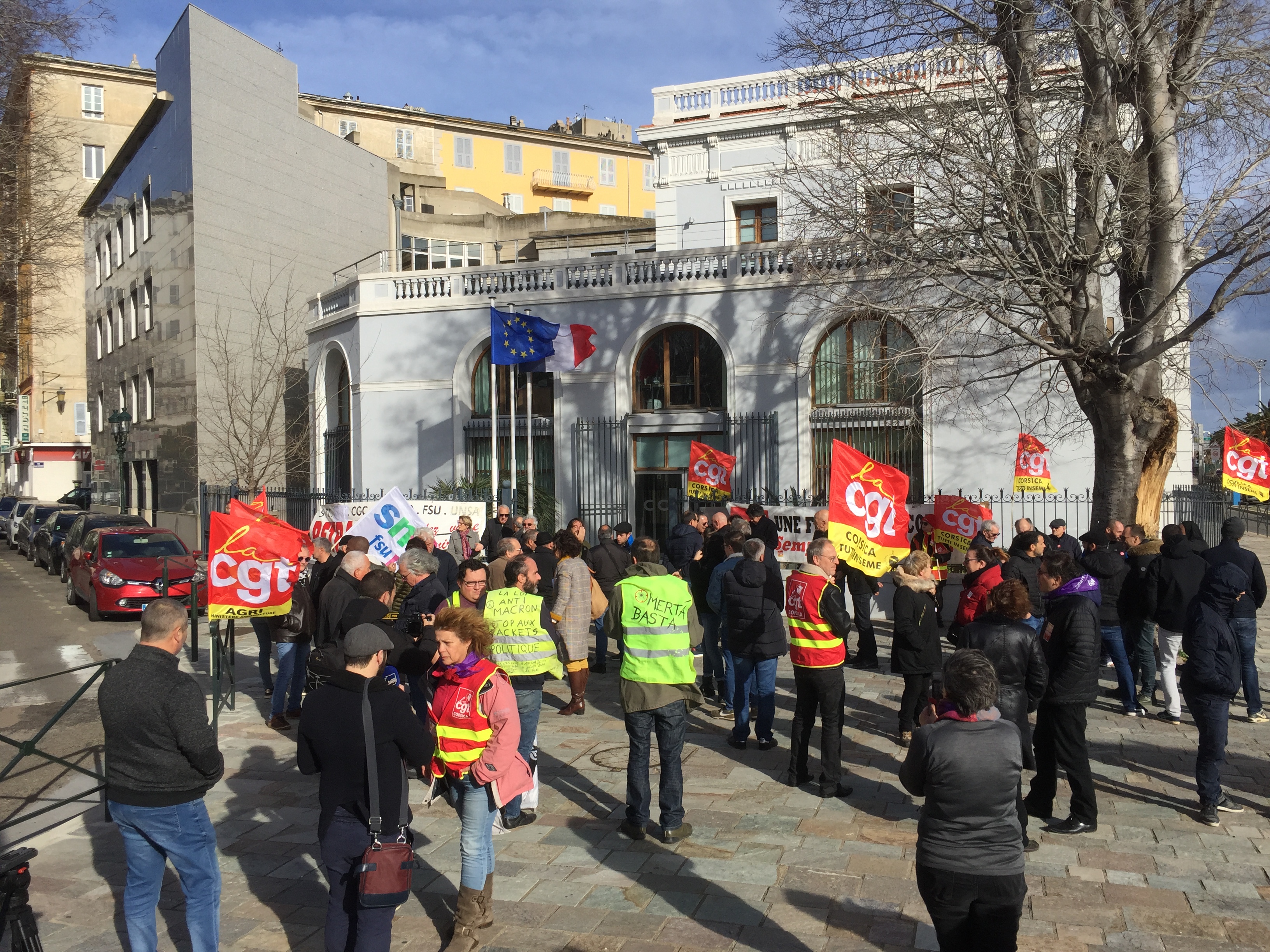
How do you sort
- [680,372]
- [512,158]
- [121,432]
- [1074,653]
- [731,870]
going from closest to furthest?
[731,870], [1074,653], [680,372], [121,432], [512,158]

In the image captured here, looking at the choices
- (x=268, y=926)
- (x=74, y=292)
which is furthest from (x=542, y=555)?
(x=74, y=292)

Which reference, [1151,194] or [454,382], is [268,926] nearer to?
[1151,194]

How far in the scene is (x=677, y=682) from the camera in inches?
260

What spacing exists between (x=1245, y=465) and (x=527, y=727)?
1325 centimetres

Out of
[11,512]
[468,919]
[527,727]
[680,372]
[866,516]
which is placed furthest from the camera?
[11,512]

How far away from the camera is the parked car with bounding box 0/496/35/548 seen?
35.0m

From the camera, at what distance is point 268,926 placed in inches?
218

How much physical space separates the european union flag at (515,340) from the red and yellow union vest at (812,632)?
13993mm

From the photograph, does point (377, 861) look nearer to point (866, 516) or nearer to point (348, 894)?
point (348, 894)

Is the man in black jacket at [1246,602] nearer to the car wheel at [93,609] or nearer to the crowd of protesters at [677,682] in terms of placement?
the crowd of protesters at [677,682]

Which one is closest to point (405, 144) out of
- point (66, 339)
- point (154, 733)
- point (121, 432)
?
point (66, 339)

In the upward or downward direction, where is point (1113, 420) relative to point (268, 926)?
upward

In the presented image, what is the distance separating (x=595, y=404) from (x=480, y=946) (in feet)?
60.0

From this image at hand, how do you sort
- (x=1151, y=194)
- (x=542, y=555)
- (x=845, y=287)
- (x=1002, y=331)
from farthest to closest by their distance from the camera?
(x=845, y=287)
(x=1002, y=331)
(x=1151, y=194)
(x=542, y=555)
